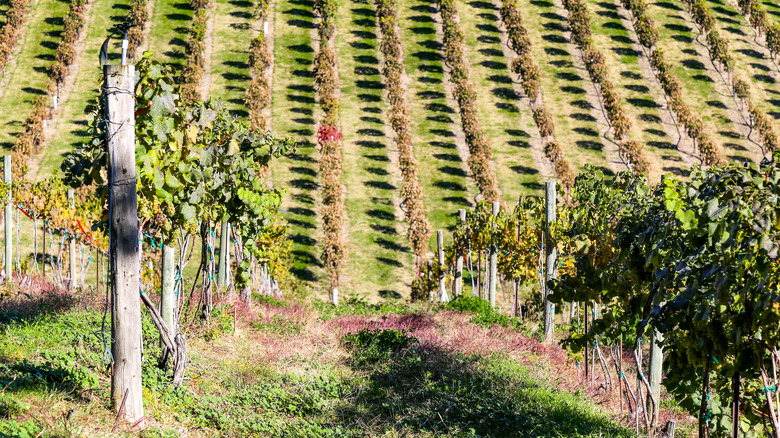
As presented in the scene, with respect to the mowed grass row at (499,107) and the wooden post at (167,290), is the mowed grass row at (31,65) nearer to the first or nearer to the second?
the mowed grass row at (499,107)

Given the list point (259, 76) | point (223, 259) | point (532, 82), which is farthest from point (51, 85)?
point (223, 259)

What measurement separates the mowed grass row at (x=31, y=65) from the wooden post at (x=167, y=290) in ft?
78.4

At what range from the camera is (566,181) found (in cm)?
2673

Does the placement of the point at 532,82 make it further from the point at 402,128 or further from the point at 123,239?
the point at 123,239

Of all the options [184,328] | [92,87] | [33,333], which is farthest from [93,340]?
[92,87]

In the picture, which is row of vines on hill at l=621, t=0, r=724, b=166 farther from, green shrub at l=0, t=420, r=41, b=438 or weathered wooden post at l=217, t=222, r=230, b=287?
green shrub at l=0, t=420, r=41, b=438

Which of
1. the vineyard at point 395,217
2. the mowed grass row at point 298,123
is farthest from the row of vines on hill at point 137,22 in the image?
the mowed grass row at point 298,123

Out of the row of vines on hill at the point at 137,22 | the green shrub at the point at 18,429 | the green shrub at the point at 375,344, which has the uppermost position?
the row of vines on hill at the point at 137,22

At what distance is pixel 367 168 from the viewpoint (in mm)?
27891

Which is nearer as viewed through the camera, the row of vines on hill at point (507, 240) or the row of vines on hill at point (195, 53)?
the row of vines on hill at point (507, 240)

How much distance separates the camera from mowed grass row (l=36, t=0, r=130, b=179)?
26562mm

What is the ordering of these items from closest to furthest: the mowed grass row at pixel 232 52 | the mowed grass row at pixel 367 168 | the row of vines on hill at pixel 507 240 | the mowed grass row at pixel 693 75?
1. the row of vines on hill at pixel 507 240
2. the mowed grass row at pixel 367 168
3. the mowed grass row at pixel 693 75
4. the mowed grass row at pixel 232 52

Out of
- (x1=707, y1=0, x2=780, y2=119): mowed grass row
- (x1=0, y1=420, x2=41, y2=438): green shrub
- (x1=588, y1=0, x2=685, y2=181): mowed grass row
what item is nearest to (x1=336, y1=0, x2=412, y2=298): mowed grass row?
(x1=588, y1=0, x2=685, y2=181): mowed grass row

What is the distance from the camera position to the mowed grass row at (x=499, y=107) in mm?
27694
